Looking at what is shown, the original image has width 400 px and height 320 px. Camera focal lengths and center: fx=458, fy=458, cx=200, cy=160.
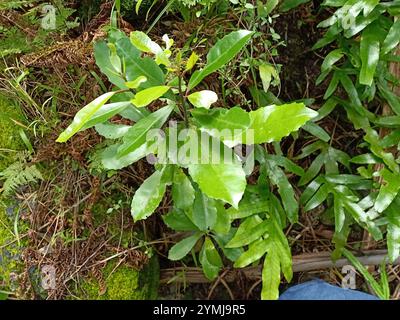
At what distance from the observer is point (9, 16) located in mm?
1418

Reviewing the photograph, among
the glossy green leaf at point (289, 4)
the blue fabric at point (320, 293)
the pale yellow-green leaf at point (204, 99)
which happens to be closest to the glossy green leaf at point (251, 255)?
the blue fabric at point (320, 293)

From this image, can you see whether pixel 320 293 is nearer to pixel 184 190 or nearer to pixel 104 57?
pixel 184 190

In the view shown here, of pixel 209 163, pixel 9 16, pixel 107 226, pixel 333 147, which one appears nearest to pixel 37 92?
pixel 9 16

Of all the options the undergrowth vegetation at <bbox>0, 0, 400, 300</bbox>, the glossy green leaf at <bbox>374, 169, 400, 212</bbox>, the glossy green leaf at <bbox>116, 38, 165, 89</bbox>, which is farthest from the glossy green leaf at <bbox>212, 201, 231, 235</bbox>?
the glossy green leaf at <bbox>374, 169, 400, 212</bbox>

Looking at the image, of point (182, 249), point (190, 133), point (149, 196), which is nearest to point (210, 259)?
point (182, 249)

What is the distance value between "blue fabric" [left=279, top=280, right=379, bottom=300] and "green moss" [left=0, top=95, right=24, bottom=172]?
978 millimetres

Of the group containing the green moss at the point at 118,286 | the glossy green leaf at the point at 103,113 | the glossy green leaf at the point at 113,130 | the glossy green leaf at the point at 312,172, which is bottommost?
the green moss at the point at 118,286

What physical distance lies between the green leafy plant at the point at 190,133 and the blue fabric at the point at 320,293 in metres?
0.18

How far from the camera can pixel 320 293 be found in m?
1.43

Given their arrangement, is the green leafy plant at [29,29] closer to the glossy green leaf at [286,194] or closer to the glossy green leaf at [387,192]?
the glossy green leaf at [286,194]

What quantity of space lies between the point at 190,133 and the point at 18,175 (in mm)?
667

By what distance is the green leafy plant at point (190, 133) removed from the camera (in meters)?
0.89
